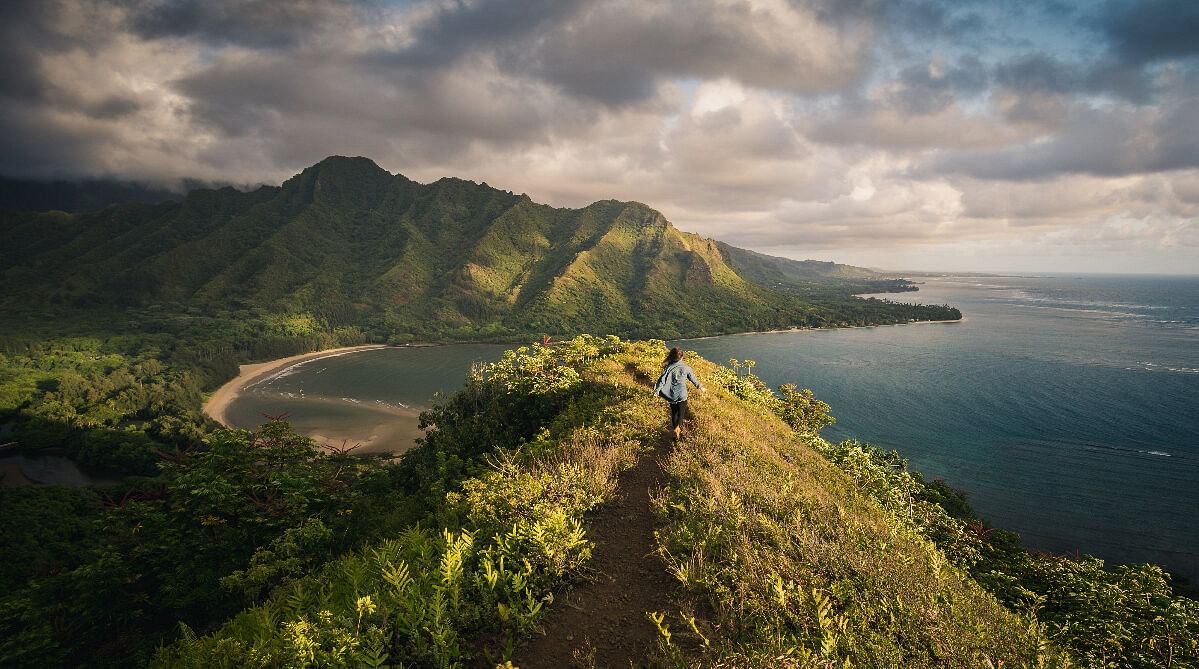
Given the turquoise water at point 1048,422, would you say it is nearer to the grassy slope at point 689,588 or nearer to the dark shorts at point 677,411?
the dark shorts at point 677,411

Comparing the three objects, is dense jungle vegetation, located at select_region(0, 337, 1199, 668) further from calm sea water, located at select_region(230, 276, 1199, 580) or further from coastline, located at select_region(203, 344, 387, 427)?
coastline, located at select_region(203, 344, 387, 427)

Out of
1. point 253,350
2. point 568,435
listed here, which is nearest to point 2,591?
point 568,435

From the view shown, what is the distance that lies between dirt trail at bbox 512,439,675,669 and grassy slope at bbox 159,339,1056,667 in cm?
29

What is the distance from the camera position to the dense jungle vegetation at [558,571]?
572 centimetres

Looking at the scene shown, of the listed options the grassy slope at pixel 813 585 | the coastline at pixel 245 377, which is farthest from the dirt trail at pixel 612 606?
the coastline at pixel 245 377

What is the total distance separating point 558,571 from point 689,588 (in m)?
1.93

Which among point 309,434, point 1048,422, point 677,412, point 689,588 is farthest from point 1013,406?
point 309,434

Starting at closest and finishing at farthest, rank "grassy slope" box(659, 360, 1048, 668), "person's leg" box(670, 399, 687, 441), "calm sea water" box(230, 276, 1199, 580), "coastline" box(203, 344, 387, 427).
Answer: "grassy slope" box(659, 360, 1048, 668), "person's leg" box(670, 399, 687, 441), "calm sea water" box(230, 276, 1199, 580), "coastline" box(203, 344, 387, 427)

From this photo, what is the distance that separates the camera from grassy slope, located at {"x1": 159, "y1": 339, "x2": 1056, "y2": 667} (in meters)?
5.39

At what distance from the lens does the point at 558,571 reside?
6969 millimetres

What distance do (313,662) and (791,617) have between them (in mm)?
5604

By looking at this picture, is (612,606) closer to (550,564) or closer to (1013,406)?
(550,564)

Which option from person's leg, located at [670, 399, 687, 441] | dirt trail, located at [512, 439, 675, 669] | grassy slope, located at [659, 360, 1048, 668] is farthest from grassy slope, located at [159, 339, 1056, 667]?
person's leg, located at [670, 399, 687, 441]

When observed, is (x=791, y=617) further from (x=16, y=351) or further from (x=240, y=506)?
(x=16, y=351)
